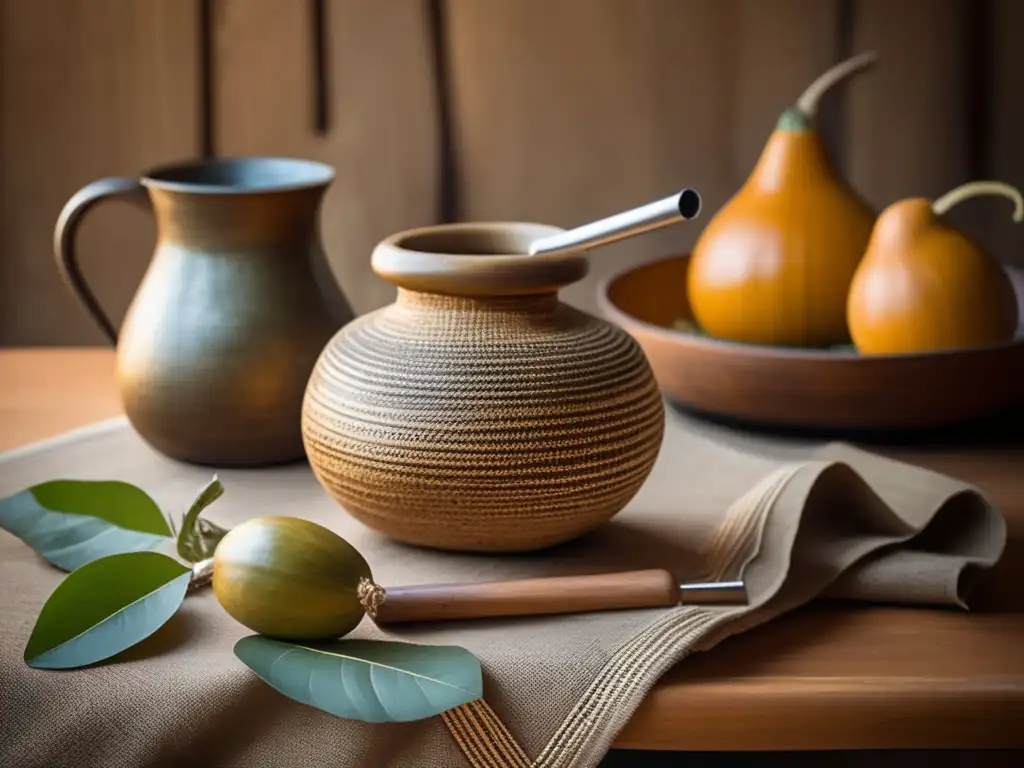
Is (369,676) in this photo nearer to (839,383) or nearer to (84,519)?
(84,519)

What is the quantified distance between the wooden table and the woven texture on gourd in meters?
0.08

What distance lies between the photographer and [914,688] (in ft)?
1.39

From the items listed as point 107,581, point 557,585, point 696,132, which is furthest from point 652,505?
point 696,132

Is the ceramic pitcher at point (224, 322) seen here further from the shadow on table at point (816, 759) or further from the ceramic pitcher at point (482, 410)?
the shadow on table at point (816, 759)

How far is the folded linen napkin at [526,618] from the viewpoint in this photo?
0.40 m

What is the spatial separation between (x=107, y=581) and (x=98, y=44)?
0.61 meters

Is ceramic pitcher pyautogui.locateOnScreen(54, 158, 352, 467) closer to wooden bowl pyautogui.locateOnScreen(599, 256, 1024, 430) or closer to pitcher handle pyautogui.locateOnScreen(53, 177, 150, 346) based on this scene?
pitcher handle pyautogui.locateOnScreen(53, 177, 150, 346)

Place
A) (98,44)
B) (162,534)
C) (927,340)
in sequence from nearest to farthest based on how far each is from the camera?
(162,534) → (927,340) → (98,44)

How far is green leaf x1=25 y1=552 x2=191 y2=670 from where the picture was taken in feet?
1.38

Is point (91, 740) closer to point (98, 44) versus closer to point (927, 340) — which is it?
point (927, 340)

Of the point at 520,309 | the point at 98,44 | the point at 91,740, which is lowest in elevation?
the point at 91,740

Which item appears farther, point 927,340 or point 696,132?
point 696,132

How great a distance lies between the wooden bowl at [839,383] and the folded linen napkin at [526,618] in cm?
2

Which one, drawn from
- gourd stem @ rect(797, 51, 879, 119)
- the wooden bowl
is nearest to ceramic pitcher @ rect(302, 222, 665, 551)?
the wooden bowl
